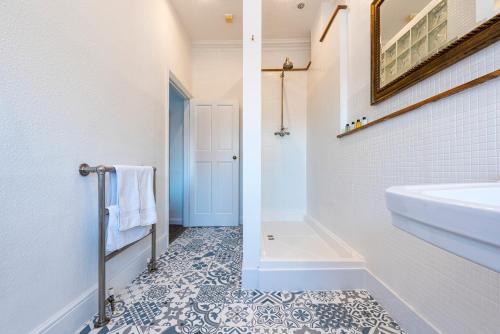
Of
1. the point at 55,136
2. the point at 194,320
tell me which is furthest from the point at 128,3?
the point at 194,320

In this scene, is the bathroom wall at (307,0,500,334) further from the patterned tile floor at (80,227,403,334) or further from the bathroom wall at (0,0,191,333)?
the bathroom wall at (0,0,191,333)

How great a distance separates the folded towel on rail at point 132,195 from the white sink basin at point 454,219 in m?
1.29

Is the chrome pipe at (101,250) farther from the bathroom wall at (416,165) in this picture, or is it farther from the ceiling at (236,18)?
the ceiling at (236,18)

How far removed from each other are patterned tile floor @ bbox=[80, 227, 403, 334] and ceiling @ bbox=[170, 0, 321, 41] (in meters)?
2.71

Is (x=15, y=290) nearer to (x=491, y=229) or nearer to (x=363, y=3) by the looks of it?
(x=491, y=229)

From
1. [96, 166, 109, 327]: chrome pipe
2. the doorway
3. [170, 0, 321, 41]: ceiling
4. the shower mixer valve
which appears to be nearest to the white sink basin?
[96, 166, 109, 327]: chrome pipe

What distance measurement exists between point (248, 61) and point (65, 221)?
1352 millimetres

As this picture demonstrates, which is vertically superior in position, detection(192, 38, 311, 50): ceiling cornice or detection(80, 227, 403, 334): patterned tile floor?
detection(192, 38, 311, 50): ceiling cornice

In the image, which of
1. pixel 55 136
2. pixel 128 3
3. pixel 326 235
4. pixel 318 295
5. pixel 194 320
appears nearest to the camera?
pixel 55 136

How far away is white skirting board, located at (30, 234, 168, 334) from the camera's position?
3.00 feet

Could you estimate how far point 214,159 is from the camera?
2896mm

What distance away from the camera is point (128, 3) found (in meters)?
1.49

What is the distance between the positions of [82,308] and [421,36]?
7.07ft

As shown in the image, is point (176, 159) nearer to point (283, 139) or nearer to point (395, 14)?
point (283, 139)
